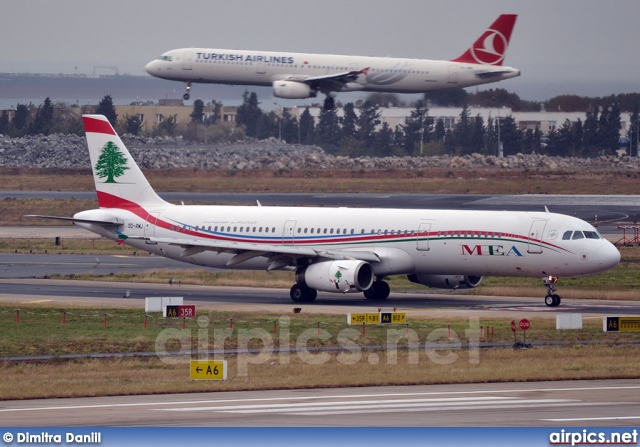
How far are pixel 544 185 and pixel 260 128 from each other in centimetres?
4878

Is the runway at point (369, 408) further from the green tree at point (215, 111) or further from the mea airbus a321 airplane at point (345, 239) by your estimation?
the green tree at point (215, 111)

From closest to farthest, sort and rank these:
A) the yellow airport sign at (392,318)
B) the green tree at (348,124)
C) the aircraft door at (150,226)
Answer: the yellow airport sign at (392,318), the aircraft door at (150,226), the green tree at (348,124)

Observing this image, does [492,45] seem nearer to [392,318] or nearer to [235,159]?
[235,159]

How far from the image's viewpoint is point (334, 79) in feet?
342

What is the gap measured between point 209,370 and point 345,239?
74.6ft

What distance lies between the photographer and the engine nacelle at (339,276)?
1918 inches

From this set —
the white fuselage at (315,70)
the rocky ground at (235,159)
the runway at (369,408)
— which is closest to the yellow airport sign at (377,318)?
the runway at (369,408)

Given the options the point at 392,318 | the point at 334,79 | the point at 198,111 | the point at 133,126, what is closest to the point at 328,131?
the point at 198,111

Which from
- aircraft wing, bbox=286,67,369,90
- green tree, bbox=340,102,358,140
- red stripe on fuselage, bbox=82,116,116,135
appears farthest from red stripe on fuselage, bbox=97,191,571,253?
green tree, bbox=340,102,358,140

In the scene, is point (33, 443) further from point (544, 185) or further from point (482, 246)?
point (544, 185)

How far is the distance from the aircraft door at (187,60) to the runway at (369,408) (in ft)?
261

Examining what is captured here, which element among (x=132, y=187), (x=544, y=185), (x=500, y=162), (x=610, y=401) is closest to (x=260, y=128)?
(x=500, y=162)

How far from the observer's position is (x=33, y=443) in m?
19.1

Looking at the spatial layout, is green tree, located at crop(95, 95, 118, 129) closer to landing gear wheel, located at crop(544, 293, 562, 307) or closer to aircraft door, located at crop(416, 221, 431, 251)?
aircraft door, located at crop(416, 221, 431, 251)
